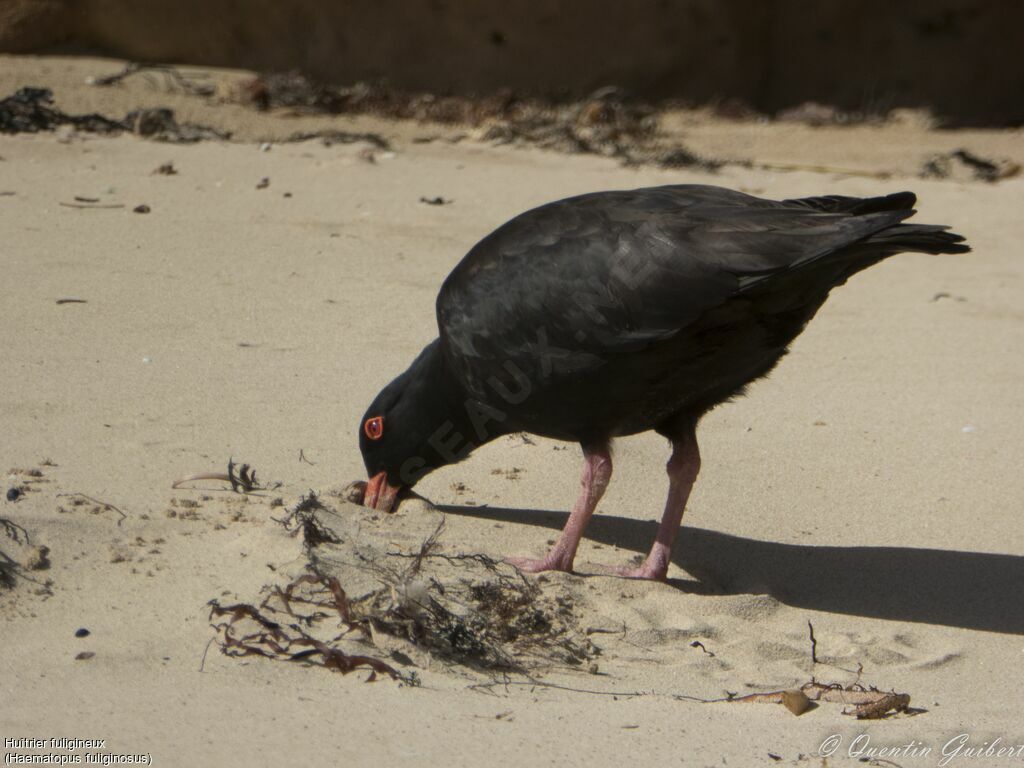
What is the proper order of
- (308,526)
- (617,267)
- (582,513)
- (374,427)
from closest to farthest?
(308,526), (617,267), (582,513), (374,427)

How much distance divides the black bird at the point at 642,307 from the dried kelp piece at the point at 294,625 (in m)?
1.02

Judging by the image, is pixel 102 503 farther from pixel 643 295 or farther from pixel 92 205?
pixel 92 205

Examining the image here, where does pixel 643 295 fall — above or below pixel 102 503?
above

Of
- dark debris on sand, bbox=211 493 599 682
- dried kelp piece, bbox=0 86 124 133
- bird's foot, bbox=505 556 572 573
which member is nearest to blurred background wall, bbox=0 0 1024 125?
dried kelp piece, bbox=0 86 124 133

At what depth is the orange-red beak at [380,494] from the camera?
5066mm

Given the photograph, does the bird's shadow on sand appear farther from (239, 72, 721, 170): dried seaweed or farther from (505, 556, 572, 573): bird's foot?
(239, 72, 721, 170): dried seaweed

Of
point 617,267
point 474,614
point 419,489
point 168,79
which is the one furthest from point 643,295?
point 168,79

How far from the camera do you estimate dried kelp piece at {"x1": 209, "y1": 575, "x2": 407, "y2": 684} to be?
3592 millimetres

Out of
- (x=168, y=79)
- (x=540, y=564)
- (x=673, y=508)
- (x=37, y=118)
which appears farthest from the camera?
(x=168, y=79)

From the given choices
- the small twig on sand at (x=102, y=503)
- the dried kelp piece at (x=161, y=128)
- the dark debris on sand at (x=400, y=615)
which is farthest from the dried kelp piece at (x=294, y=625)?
the dried kelp piece at (x=161, y=128)

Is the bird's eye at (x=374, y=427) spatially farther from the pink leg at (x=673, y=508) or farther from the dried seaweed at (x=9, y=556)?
the dried seaweed at (x=9, y=556)

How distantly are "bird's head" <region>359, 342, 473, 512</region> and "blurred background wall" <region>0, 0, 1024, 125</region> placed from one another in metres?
8.84

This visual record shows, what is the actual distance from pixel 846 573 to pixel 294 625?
7.12 feet

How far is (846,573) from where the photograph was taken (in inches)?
198
